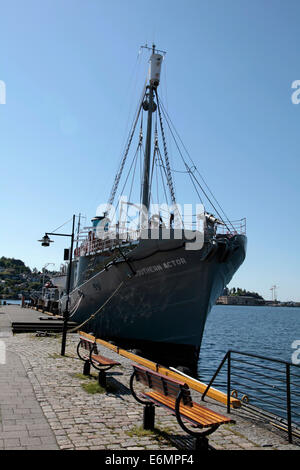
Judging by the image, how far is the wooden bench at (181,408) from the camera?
441 cm

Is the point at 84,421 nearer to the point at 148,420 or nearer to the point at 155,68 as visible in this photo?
the point at 148,420

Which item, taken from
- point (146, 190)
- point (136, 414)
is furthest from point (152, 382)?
point (146, 190)

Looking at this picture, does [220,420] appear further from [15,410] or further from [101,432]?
[15,410]

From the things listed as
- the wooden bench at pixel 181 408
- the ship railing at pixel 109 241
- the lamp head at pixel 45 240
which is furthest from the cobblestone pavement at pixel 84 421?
the ship railing at pixel 109 241

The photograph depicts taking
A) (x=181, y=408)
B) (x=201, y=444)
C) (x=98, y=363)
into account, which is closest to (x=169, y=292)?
(x=98, y=363)

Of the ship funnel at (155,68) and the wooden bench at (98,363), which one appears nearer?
the wooden bench at (98,363)

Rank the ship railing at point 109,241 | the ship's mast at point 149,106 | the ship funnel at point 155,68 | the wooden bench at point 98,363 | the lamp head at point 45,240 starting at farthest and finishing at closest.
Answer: the ship funnel at point 155,68
the ship's mast at point 149,106
the ship railing at point 109,241
the lamp head at point 45,240
the wooden bench at point 98,363

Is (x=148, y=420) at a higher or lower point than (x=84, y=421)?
higher

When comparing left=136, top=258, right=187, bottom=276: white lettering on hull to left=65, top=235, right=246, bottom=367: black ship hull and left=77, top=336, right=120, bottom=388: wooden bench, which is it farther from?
left=77, top=336, right=120, bottom=388: wooden bench

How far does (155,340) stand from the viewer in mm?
16234

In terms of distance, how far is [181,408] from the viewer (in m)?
4.91

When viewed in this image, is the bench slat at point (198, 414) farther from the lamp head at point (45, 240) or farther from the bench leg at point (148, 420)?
the lamp head at point (45, 240)

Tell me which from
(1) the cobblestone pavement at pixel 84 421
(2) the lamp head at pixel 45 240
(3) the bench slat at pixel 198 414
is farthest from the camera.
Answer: (2) the lamp head at pixel 45 240

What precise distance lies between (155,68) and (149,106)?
8.34 feet
